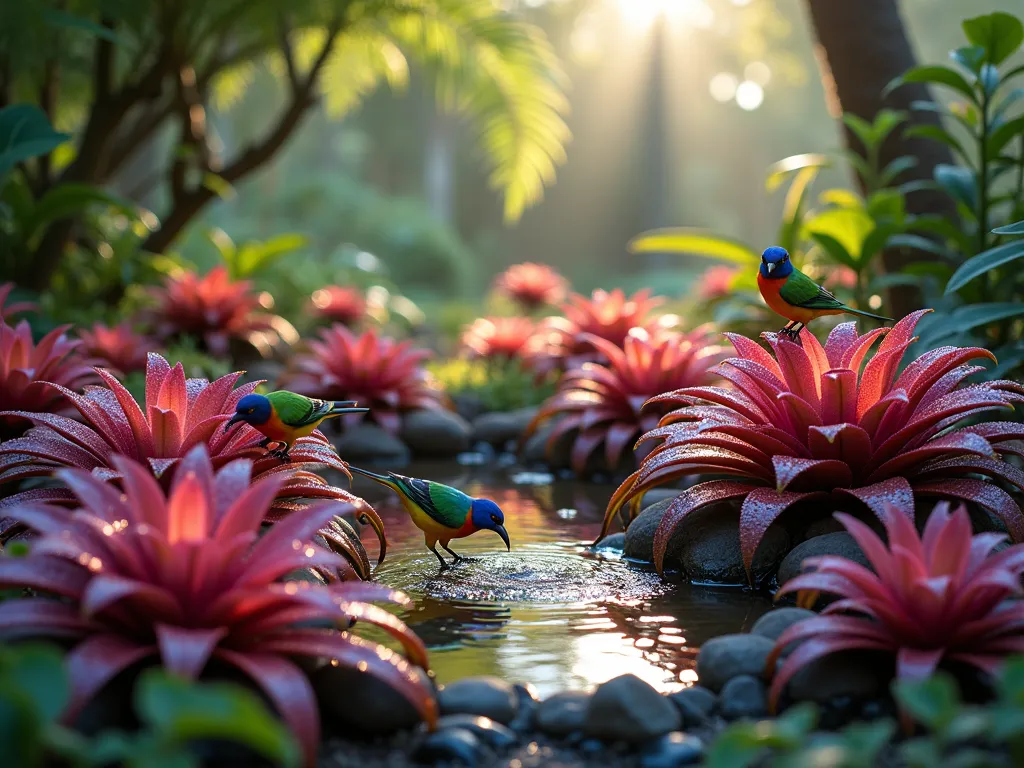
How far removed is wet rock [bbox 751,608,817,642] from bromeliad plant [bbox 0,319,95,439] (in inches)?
110

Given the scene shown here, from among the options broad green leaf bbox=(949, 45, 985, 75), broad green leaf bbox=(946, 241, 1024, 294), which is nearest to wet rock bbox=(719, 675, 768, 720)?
broad green leaf bbox=(946, 241, 1024, 294)

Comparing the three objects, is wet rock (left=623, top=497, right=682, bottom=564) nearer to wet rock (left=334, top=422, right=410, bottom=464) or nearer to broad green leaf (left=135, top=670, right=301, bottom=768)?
broad green leaf (left=135, top=670, right=301, bottom=768)

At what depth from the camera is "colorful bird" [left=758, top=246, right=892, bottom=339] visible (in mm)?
3668

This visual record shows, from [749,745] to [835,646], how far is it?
2.49ft

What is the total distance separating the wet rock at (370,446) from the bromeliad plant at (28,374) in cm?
184

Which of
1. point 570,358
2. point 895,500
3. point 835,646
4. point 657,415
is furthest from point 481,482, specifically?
point 835,646

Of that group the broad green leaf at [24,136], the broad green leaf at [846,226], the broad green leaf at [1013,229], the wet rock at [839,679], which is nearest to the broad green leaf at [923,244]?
the broad green leaf at [846,226]

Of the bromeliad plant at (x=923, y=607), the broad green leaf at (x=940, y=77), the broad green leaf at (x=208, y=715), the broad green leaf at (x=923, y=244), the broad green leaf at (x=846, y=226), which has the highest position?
the broad green leaf at (x=940, y=77)

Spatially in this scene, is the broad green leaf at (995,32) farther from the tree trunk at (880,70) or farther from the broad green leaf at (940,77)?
the tree trunk at (880,70)

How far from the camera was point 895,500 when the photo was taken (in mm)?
3100

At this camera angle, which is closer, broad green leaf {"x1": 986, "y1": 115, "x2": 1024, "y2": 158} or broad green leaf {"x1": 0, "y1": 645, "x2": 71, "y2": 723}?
broad green leaf {"x1": 0, "y1": 645, "x2": 71, "y2": 723}

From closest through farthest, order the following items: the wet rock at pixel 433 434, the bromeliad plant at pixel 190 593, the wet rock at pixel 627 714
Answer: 1. the bromeliad plant at pixel 190 593
2. the wet rock at pixel 627 714
3. the wet rock at pixel 433 434

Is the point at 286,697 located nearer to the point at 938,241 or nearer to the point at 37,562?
the point at 37,562

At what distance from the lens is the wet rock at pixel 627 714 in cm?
226
